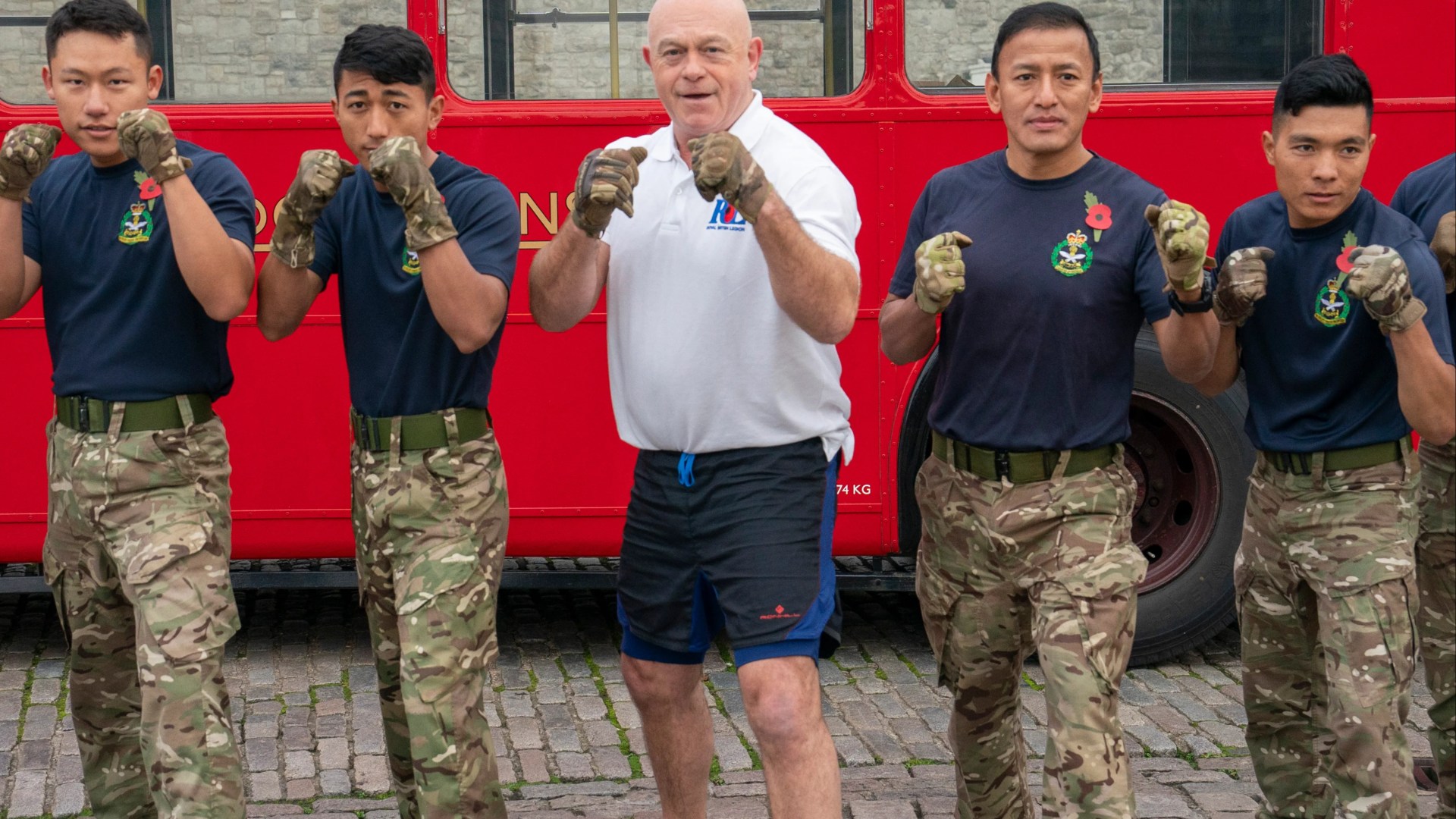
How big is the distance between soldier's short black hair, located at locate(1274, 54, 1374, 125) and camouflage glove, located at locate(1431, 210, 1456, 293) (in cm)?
36

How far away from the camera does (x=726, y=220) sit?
11.0 feet

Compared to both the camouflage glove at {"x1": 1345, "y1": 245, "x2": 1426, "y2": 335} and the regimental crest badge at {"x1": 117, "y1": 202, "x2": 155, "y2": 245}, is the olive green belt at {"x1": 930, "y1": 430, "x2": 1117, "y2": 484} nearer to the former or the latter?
the camouflage glove at {"x1": 1345, "y1": 245, "x2": 1426, "y2": 335}

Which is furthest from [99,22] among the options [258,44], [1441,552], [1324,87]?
[1441,552]

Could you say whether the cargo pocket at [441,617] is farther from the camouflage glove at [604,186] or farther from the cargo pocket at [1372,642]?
the cargo pocket at [1372,642]

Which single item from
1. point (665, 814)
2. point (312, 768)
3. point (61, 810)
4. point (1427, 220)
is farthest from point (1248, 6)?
point (61, 810)

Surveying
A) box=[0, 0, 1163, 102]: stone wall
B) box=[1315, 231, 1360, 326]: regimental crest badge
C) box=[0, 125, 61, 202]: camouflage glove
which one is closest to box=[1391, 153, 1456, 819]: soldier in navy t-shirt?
box=[1315, 231, 1360, 326]: regimental crest badge

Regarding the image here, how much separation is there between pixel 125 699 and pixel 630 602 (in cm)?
117

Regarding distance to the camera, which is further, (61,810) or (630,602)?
(61,810)

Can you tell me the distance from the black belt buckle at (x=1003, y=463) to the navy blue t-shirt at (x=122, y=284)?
66.6 inches

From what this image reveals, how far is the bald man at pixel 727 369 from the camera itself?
324 centimetres

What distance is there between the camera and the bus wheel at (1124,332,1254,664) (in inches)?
219

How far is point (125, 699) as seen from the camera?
364 centimetres

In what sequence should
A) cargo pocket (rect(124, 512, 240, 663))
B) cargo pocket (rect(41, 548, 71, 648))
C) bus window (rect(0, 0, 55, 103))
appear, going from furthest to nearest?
1. bus window (rect(0, 0, 55, 103))
2. cargo pocket (rect(41, 548, 71, 648))
3. cargo pocket (rect(124, 512, 240, 663))

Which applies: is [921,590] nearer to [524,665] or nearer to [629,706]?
[629,706]
